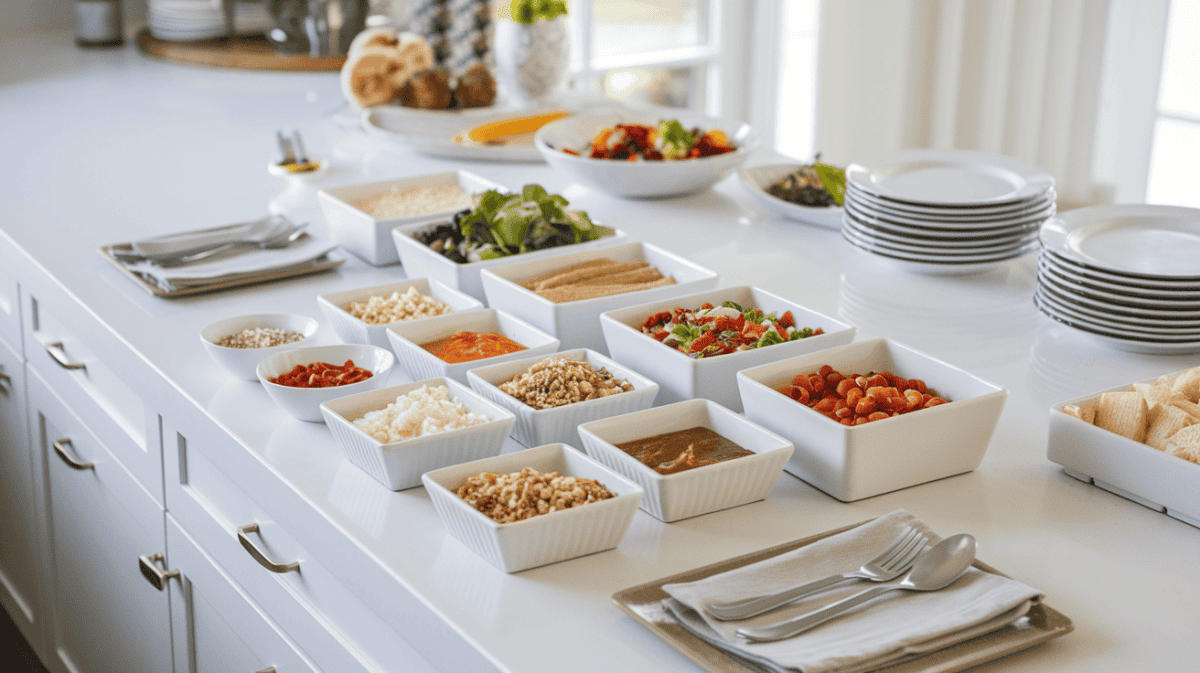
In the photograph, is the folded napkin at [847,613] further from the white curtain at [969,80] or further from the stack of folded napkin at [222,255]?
the white curtain at [969,80]

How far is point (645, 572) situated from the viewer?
0.97 m

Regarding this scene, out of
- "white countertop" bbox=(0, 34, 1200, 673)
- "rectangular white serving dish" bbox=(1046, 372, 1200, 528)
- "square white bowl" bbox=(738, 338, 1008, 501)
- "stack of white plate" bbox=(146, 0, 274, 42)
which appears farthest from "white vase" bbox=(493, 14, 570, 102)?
"rectangular white serving dish" bbox=(1046, 372, 1200, 528)

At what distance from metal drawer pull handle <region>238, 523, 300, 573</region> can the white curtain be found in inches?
119

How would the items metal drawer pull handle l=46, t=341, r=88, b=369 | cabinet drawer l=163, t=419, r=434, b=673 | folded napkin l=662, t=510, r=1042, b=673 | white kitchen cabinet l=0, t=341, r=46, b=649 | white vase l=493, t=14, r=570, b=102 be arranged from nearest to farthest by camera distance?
1. folded napkin l=662, t=510, r=1042, b=673
2. cabinet drawer l=163, t=419, r=434, b=673
3. metal drawer pull handle l=46, t=341, r=88, b=369
4. white kitchen cabinet l=0, t=341, r=46, b=649
5. white vase l=493, t=14, r=570, b=102

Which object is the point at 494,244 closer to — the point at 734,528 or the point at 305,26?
the point at 734,528

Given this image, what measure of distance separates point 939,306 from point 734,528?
0.68 m

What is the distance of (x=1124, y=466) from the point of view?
3.54ft

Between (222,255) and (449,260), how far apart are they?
37 cm

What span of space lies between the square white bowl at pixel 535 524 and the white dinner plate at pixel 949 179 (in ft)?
2.71

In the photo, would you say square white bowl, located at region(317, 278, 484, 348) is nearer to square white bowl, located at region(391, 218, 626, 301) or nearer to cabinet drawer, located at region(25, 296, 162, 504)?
square white bowl, located at region(391, 218, 626, 301)

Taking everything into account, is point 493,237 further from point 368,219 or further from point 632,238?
point 632,238

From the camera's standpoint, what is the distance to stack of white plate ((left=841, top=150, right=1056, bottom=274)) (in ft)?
5.31

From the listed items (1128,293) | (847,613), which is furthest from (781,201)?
(847,613)

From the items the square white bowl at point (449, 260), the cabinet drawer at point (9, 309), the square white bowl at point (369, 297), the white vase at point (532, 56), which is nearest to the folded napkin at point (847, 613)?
the square white bowl at point (369, 297)
